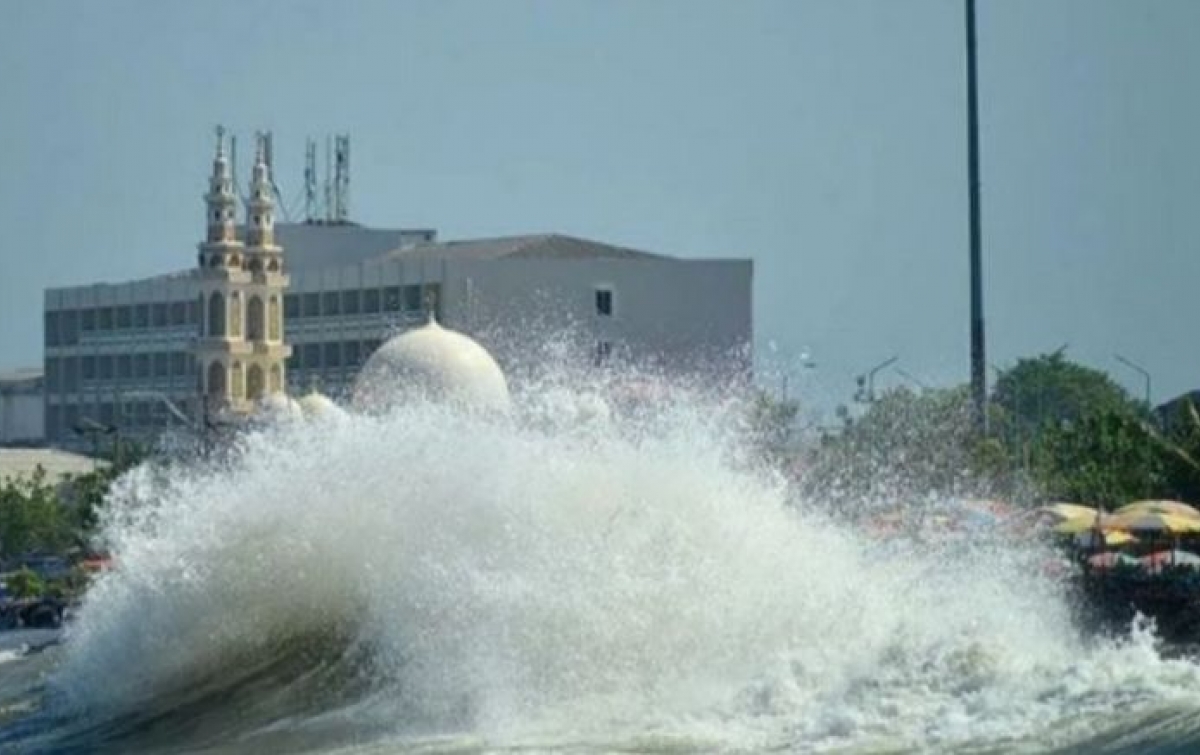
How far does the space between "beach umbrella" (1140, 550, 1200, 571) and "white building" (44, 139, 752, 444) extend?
2642 inches

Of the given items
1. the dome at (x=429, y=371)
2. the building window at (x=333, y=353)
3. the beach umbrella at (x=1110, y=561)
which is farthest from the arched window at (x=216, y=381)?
the beach umbrella at (x=1110, y=561)

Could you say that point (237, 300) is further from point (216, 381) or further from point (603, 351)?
point (603, 351)

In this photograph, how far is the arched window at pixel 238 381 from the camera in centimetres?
11512

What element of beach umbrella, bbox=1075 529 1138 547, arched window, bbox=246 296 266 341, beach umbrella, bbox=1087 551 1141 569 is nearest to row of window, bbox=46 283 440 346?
arched window, bbox=246 296 266 341

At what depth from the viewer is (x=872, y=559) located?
118 feet

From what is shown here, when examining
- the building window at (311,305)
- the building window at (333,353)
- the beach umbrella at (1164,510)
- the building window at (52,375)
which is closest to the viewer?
the beach umbrella at (1164,510)

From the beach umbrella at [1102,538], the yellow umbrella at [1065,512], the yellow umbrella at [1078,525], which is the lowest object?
the beach umbrella at [1102,538]

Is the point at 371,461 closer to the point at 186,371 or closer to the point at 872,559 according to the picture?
the point at 872,559

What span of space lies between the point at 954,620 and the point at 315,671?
7.63m

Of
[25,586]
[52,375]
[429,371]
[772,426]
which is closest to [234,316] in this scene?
[429,371]

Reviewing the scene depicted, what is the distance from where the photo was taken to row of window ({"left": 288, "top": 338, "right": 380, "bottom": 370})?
134750 mm

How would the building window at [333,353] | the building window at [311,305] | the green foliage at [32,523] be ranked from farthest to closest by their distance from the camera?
the building window at [311,305]
the building window at [333,353]
the green foliage at [32,523]

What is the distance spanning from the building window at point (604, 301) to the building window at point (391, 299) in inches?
311

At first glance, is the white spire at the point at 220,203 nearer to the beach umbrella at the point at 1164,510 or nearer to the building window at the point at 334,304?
the building window at the point at 334,304
